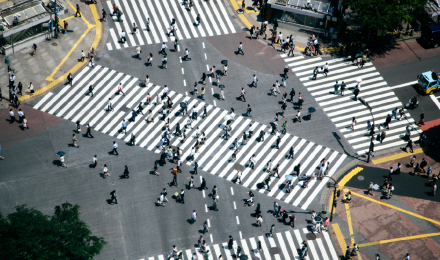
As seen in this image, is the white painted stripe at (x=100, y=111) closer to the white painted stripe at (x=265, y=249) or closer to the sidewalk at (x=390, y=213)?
the white painted stripe at (x=265, y=249)

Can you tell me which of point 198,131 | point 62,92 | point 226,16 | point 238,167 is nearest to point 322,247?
point 238,167

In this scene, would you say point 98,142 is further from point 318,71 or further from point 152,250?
point 318,71

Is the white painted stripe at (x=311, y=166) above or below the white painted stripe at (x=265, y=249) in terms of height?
above

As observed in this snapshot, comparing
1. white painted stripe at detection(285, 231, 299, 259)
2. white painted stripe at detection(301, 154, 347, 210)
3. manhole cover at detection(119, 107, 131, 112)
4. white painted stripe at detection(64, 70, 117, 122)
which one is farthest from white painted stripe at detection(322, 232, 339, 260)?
white painted stripe at detection(64, 70, 117, 122)

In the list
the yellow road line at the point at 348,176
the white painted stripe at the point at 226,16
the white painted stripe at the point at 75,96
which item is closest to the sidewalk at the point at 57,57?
the white painted stripe at the point at 75,96

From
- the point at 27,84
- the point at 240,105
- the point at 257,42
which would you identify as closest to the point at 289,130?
the point at 240,105

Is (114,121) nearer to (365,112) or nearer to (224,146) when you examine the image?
(224,146)
